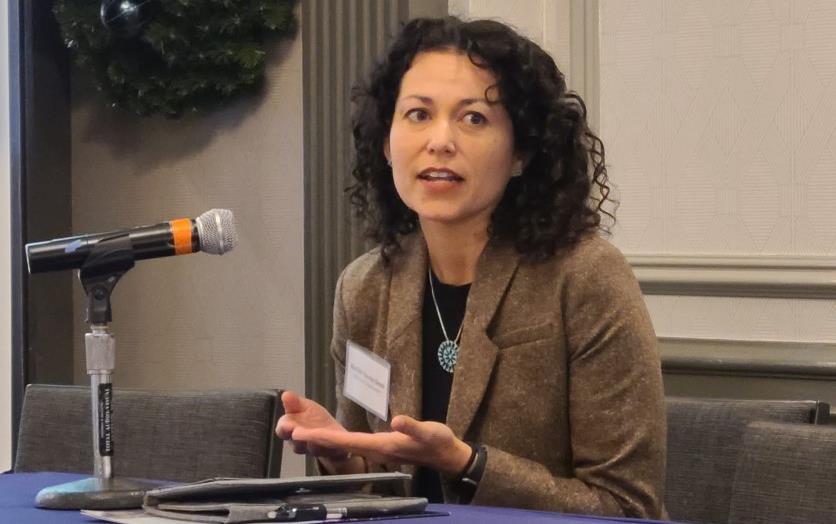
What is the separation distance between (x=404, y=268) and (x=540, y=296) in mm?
254

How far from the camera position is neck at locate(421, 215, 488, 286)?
181 cm

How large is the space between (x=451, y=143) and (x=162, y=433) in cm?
63

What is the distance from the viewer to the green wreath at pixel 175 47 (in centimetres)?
311

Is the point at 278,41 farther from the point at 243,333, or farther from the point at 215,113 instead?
the point at 243,333

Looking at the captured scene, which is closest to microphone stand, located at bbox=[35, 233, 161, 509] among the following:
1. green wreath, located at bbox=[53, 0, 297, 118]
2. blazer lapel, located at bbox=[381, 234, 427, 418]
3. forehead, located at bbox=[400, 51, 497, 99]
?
blazer lapel, located at bbox=[381, 234, 427, 418]

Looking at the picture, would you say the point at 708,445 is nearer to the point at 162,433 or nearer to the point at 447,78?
the point at 447,78

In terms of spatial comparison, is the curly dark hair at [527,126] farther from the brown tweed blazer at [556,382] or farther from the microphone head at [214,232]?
the microphone head at [214,232]

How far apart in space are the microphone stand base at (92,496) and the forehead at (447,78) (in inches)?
27.6

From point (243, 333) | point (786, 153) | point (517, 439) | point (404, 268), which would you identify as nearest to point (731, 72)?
point (786, 153)

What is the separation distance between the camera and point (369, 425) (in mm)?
1860

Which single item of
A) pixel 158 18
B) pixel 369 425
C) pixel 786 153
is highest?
pixel 158 18

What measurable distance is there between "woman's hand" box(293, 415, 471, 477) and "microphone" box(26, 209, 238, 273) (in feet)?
0.82

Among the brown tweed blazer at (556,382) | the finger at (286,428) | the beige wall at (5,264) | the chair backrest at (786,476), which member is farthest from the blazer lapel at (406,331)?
the beige wall at (5,264)

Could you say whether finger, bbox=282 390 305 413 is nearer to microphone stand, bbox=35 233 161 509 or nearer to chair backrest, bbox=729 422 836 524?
microphone stand, bbox=35 233 161 509
